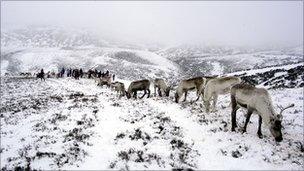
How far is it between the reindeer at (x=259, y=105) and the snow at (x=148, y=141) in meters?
0.58

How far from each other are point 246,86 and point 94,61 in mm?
96413

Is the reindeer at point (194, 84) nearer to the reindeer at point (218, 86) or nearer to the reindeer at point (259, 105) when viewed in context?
the reindeer at point (218, 86)

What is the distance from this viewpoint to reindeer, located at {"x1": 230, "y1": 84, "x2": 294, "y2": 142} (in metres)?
13.3

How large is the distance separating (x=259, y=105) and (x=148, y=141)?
15.3ft

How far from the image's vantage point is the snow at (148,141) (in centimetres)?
1149

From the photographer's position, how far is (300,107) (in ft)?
65.1

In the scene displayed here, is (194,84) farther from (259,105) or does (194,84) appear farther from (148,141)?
(148,141)

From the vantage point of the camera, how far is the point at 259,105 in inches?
550

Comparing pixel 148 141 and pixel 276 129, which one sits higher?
pixel 276 129

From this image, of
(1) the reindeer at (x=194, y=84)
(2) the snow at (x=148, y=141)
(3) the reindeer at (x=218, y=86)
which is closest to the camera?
Answer: (2) the snow at (x=148, y=141)

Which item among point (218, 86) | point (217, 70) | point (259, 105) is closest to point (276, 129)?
point (259, 105)

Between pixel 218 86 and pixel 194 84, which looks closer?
pixel 218 86

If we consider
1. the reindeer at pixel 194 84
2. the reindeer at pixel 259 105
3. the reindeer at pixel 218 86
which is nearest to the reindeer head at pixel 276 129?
the reindeer at pixel 259 105

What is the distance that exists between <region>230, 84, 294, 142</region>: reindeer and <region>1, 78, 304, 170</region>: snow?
58 centimetres
